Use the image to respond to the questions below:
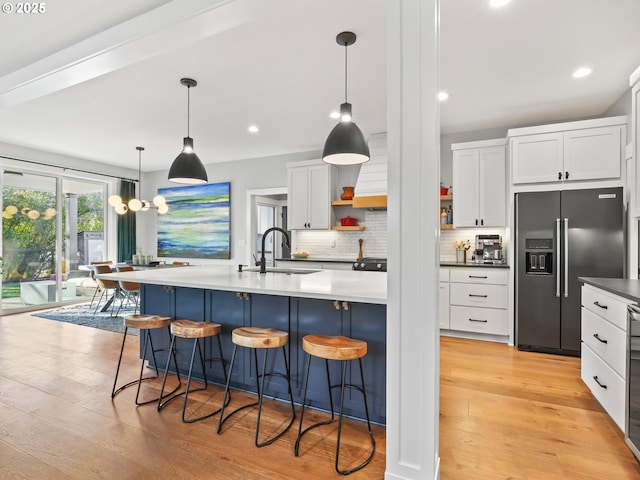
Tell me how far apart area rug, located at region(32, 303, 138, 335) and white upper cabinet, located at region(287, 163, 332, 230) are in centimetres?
288

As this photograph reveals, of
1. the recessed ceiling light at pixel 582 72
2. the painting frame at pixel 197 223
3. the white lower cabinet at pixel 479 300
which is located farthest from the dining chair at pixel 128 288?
the recessed ceiling light at pixel 582 72

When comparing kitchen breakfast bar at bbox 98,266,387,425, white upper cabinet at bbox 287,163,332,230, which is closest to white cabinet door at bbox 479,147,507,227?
white upper cabinet at bbox 287,163,332,230

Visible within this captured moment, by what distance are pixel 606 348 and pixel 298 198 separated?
4.34 m

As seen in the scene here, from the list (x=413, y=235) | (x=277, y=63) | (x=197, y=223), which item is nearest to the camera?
(x=413, y=235)

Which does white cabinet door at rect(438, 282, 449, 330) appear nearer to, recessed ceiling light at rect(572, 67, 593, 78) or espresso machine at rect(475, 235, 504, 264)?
espresso machine at rect(475, 235, 504, 264)

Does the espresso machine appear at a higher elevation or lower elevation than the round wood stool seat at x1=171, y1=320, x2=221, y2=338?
higher

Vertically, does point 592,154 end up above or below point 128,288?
above

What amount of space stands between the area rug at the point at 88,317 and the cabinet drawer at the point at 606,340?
4861 millimetres

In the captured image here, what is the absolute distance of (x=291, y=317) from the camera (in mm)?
2508

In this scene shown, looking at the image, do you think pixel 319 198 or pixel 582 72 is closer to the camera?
pixel 582 72

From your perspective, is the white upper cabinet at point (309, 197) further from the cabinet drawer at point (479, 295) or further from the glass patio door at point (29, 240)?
the glass patio door at point (29, 240)

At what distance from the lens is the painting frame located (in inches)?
266

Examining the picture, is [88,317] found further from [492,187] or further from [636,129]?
[636,129]

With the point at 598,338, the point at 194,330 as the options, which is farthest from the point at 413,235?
the point at 598,338
